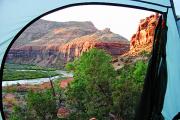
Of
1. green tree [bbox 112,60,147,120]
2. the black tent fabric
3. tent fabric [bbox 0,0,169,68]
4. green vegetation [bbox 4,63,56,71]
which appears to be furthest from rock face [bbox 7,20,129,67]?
the black tent fabric

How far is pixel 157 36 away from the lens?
8.18 ft

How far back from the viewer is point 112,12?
52.6ft

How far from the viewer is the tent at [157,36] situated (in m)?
2.45

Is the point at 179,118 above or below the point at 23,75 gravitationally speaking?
above

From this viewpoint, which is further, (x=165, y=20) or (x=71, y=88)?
(x=71, y=88)

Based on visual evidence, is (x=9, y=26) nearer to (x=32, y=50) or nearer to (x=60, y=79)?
(x=60, y=79)

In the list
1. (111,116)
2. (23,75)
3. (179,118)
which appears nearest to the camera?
(179,118)

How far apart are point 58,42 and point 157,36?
1806 centimetres

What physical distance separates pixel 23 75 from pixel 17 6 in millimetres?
13443

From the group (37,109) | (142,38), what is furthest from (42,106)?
(142,38)

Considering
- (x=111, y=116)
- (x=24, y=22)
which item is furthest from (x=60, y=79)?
(x=24, y=22)

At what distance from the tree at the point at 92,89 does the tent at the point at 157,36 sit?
6575 mm

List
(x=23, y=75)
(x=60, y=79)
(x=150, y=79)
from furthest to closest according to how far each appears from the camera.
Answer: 1. (x=23, y=75)
2. (x=60, y=79)
3. (x=150, y=79)

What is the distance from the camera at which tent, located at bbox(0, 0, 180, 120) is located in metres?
2.45
